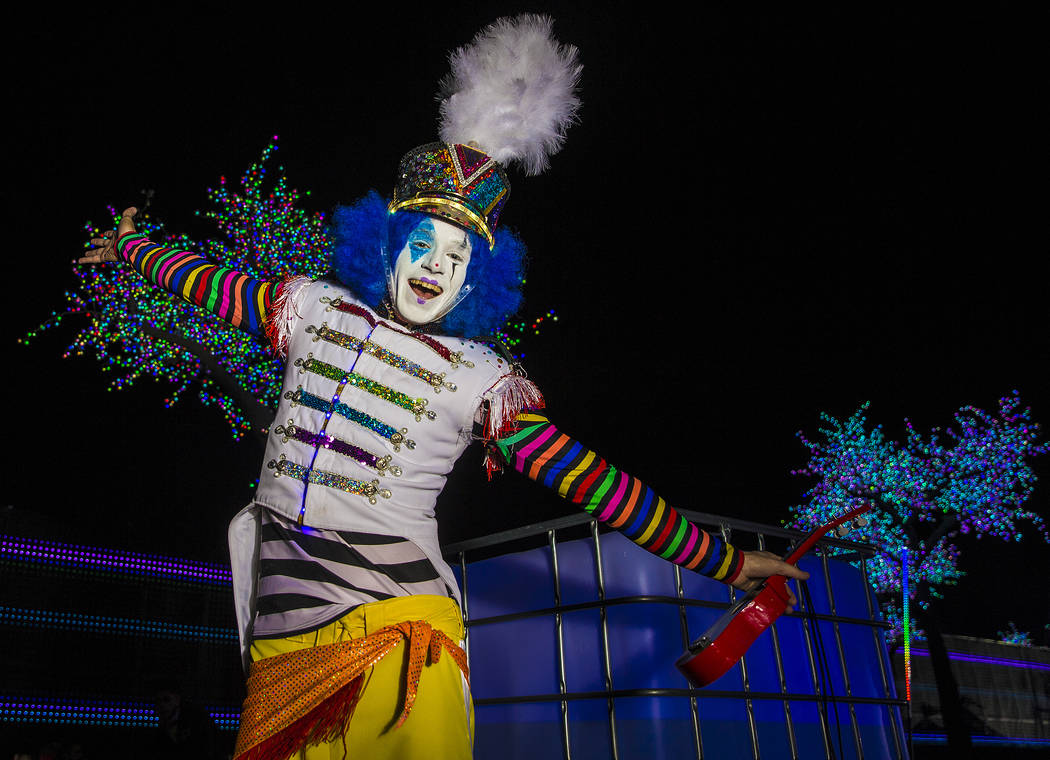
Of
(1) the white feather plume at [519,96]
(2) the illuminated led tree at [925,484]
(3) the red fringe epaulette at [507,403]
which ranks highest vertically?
(2) the illuminated led tree at [925,484]

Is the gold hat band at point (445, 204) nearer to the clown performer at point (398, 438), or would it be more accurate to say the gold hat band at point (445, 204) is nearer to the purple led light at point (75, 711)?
the clown performer at point (398, 438)

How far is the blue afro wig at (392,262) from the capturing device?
1896 millimetres

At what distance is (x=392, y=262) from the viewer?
1875 millimetres

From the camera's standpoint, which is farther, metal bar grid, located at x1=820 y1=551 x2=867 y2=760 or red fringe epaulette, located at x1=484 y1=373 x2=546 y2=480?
metal bar grid, located at x1=820 y1=551 x2=867 y2=760

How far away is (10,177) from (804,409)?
37.7 feet

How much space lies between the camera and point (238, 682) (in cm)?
741

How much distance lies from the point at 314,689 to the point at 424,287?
891 millimetres

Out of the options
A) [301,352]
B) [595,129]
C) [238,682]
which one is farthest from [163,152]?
[301,352]

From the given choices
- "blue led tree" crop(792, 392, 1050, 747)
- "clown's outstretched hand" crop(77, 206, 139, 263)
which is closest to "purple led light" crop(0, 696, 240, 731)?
"clown's outstretched hand" crop(77, 206, 139, 263)

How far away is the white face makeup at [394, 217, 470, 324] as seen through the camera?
184 cm

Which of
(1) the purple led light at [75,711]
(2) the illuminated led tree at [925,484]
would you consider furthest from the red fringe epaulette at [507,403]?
(2) the illuminated led tree at [925,484]

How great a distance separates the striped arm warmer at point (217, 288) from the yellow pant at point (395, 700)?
0.74m

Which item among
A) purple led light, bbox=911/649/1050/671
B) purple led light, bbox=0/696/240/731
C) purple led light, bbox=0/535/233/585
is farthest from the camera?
purple led light, bbox=911/649/1050/671

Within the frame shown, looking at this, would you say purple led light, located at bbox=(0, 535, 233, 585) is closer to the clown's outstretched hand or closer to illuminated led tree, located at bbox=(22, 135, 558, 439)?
illuminated led tree, located at bbox=(22, 135, 558, 439)
